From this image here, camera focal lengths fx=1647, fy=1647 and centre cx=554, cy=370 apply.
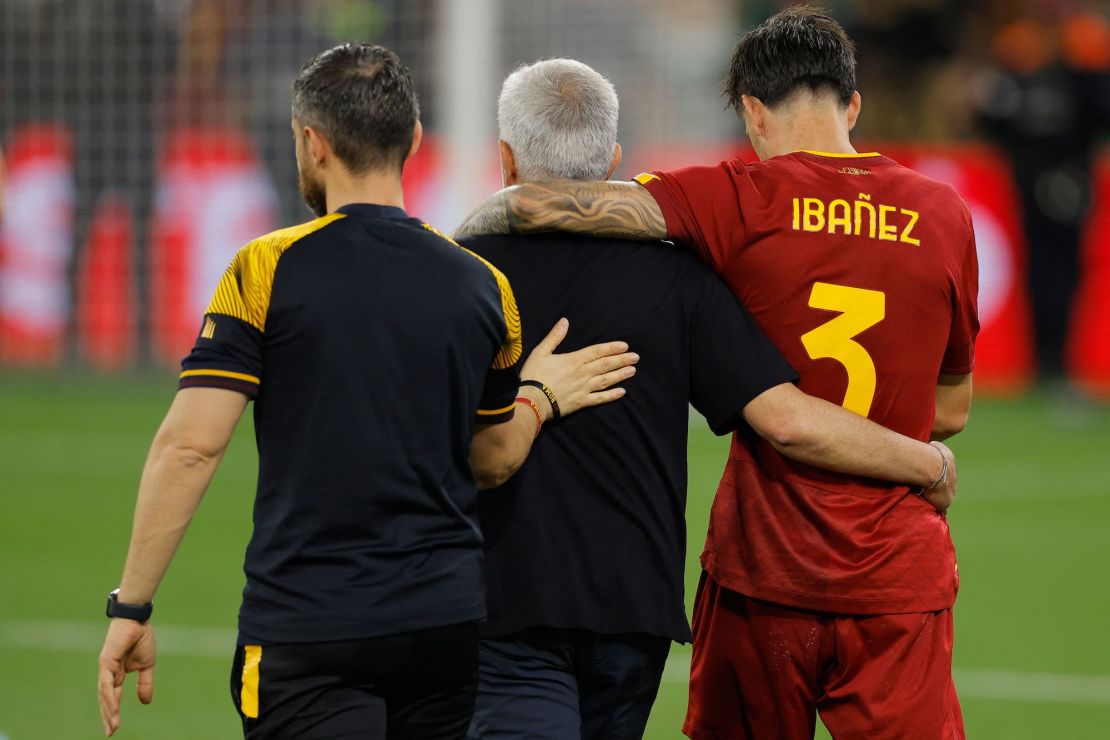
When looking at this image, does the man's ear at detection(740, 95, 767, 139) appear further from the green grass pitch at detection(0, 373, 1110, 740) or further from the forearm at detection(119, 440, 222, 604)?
the green grass pitch at detection(0, 373, 1110, 740)

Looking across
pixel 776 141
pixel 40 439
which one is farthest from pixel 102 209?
pixel 776 141

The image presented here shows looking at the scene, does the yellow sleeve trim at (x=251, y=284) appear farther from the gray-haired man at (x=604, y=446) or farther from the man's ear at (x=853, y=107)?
the man's ear at (x=853, y=107)

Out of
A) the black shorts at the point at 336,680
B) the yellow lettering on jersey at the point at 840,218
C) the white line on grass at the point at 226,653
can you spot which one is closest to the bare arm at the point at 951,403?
the yellow lettering on jersey at the point at 840,218

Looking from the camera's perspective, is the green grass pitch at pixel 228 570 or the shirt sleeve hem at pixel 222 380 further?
the green grass pitch at pixel 228 570

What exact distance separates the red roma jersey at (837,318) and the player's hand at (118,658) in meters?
1.28

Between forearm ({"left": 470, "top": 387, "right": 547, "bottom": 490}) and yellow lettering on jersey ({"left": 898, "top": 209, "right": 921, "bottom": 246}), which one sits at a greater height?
yellow lettering on jersey ({"left": 898, "top": 209, "right": 921, "bottom": 246})

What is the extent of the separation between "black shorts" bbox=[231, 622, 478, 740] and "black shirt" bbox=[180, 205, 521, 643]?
0.10 ft

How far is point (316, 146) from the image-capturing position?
3.08m

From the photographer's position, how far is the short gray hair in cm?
346

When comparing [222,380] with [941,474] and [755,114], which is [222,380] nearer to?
[755,114]

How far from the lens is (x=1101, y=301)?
42.7 ft

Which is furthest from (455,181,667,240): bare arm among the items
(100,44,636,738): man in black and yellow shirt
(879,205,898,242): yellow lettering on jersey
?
(879,205,898,242): yellow lettering on jersey

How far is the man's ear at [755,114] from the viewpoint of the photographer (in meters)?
3.65

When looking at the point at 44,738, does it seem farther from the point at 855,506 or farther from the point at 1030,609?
the point at 1030,609
